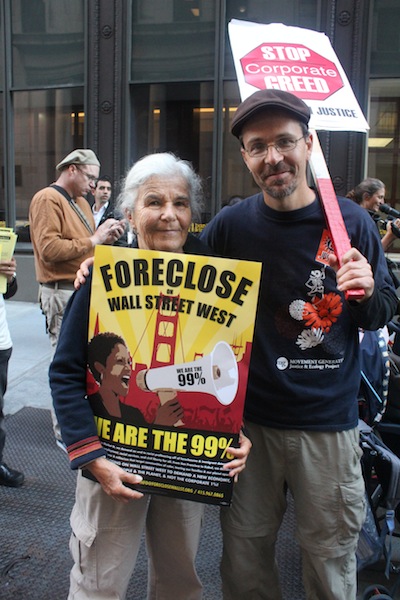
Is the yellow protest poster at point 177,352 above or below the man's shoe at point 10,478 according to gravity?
above

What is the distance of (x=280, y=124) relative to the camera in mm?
1786

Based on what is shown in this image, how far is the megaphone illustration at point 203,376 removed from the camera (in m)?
1.64

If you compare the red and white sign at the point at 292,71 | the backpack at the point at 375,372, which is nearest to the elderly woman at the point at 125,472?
the red and white sign at the point at 292,71

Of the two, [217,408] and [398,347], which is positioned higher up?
[217,408]

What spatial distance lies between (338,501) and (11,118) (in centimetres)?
903

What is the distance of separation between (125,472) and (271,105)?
1250 millimetres

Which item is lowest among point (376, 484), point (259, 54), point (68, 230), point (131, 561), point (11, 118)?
point (376, 484)

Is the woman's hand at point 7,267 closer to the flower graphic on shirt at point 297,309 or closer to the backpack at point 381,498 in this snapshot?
the flower graphic on shirt at point 297,309

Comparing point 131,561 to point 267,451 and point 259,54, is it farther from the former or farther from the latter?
point 259,54

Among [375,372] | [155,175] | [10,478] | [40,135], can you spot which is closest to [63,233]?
[10,478]

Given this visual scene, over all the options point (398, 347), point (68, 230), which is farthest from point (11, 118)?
point (398, 347)

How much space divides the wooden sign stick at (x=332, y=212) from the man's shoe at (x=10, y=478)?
2.70 metres

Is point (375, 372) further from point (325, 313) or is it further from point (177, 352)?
point (177, 352)

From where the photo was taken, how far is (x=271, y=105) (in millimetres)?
1741
